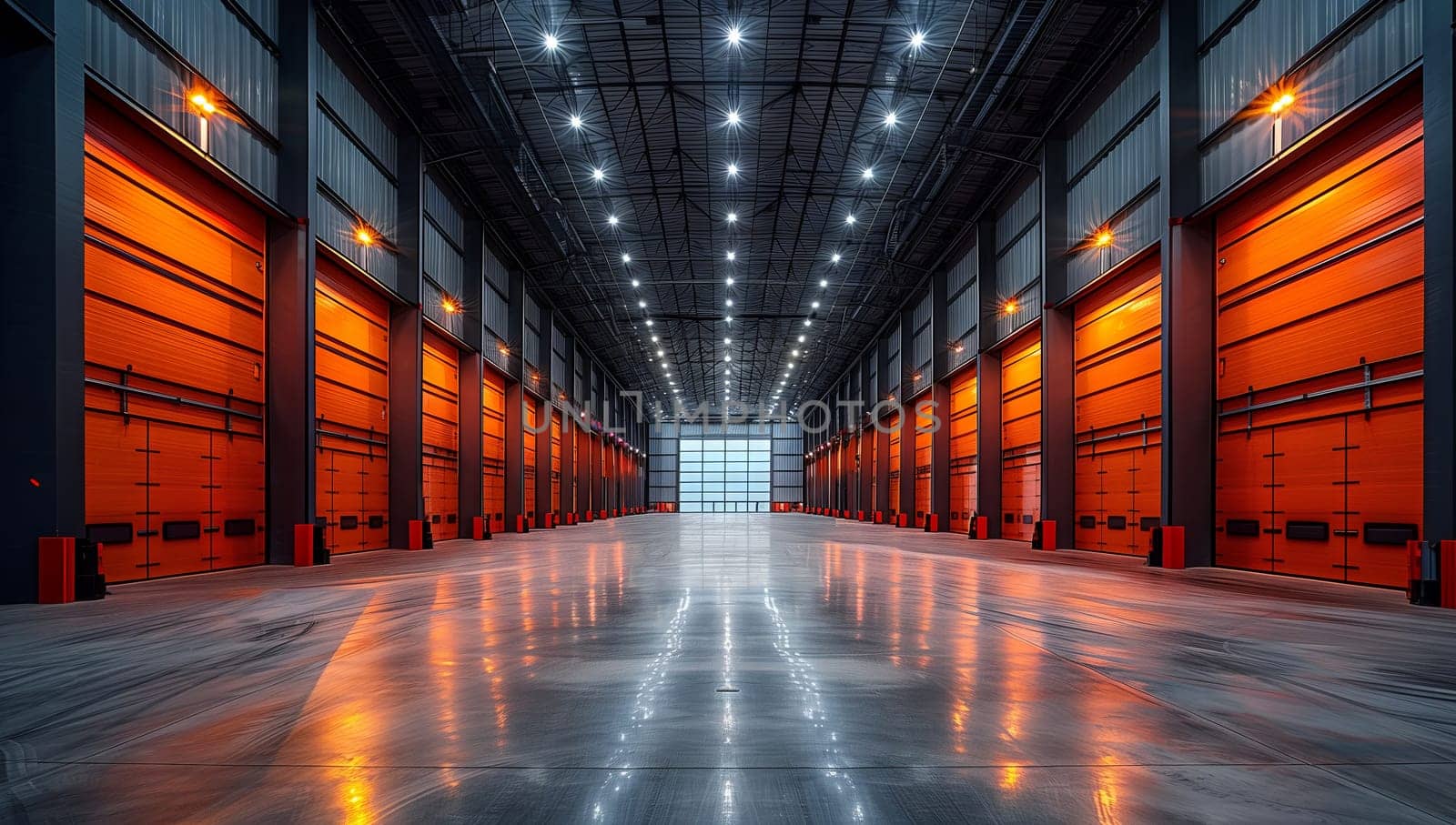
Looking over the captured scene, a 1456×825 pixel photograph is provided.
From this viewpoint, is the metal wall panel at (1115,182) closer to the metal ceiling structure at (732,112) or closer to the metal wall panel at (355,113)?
the metal ceiling structure at (732,112)

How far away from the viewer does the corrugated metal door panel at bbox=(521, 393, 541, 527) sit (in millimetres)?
38125

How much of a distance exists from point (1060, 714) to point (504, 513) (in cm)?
3200

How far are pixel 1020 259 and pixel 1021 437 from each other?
20.9ft

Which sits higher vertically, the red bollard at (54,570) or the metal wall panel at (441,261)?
the metal wall panel at (441,261)

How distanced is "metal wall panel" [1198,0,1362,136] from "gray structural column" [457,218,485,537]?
2373 centimetres

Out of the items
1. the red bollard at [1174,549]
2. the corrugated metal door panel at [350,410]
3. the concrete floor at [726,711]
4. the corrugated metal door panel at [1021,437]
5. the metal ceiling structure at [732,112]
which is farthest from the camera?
the corrugated metal door panel at [1021,437]

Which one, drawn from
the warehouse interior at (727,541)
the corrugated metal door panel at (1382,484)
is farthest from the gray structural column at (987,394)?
the corrugated metal door panel at (1382,484)

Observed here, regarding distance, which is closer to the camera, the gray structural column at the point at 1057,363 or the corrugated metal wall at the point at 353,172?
the corrugated metal wall at the point at 353,172

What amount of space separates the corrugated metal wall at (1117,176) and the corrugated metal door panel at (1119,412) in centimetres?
86

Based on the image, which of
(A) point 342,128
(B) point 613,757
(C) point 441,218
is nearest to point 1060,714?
(B) point 613,757

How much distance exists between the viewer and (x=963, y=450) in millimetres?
33781

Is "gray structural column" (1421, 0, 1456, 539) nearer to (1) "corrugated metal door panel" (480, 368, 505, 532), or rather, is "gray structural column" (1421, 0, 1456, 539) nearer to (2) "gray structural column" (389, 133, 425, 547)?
(2) "gray structural column" (389, 133, 425, 547)

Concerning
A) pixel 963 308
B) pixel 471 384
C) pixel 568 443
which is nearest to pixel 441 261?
pixel 471 384

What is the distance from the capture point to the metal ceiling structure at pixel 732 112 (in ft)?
62.7
